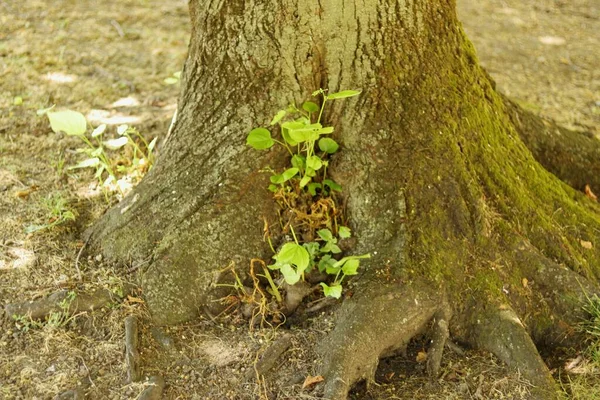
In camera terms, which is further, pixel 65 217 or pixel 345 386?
pixel 65 217

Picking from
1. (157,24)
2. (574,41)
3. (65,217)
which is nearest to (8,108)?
(65,217)

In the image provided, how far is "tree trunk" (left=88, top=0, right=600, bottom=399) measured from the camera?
8.11ft

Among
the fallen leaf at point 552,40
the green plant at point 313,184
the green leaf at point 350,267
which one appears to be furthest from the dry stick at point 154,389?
the fallen leaf at point 552,40

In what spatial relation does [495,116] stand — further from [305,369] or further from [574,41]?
[574,41]

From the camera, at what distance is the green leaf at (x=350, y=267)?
2365 mm

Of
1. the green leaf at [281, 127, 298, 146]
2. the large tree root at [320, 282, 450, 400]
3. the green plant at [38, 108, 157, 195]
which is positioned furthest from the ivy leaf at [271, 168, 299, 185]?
the green plant at [38, 108, 157, 195]

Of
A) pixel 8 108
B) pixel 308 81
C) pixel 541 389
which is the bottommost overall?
pixel 541 389

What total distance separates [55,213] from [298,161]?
4.05 feet

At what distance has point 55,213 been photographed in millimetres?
2951

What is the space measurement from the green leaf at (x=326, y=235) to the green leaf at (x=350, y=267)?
0.58 ft

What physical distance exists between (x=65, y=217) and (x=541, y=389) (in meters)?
2.17

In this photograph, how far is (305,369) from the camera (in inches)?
91.7

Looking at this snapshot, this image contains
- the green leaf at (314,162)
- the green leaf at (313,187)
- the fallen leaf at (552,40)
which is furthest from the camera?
the fallen leaf at (552,40)

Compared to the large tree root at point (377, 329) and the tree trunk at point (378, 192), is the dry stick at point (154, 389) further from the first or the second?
the large tree root at point (377, 329)
